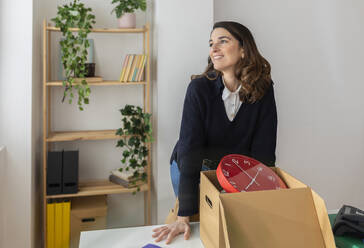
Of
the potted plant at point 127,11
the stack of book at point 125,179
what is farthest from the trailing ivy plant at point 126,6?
the stack of book at point 125,179

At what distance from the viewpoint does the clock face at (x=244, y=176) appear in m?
1.14

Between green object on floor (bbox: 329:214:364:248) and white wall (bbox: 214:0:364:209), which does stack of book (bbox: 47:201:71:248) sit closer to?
white wall (bbox: 214:0:364:209)

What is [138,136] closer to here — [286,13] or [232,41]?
[232,41]

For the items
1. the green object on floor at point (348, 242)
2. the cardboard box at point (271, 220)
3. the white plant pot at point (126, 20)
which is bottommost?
the green object on floor at point (348, 242)

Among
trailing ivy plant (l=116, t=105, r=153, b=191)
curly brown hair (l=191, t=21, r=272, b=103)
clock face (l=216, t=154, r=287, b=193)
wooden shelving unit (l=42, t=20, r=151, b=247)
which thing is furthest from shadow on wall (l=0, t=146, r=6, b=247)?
clock face (l=216, t=154, r=287, b=193)

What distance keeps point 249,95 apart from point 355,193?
7.25ft

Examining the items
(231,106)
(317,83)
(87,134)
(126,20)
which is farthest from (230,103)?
(317,83)

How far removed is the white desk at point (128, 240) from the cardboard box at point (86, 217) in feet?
4.85

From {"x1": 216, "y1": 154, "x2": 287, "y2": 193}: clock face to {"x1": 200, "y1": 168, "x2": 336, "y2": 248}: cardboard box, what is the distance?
3.1 inches

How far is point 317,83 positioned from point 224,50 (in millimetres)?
1663

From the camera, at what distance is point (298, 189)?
1075 millimetres

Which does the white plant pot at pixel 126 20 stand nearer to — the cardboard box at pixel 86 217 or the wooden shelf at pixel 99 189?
the wooden shelf at pixel 99 189

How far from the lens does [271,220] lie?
3.39 ft

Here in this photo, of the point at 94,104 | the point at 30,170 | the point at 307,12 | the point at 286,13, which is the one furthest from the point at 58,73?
the point at 307,12
